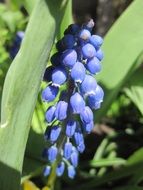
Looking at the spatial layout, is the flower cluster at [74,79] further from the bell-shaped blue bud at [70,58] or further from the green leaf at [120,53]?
the green leaf at [120,53]

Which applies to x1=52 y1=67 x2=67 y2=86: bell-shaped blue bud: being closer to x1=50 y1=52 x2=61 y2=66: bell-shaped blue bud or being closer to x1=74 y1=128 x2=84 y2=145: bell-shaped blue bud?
x1=50 y1=52 x2=61 y2=66: bell-shaped blue bud

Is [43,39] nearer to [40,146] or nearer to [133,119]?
[40,146]

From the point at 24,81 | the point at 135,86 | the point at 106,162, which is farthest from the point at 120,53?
the point at 24,81

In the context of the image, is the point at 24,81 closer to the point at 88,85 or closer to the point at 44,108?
the point at 88,85

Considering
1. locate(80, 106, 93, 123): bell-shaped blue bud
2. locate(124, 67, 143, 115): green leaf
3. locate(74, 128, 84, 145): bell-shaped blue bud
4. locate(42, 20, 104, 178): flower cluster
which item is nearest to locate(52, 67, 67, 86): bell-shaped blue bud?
locate(42, 20, 104, 178): flower cluster

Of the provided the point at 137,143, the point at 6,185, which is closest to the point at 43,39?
the point at 6,185

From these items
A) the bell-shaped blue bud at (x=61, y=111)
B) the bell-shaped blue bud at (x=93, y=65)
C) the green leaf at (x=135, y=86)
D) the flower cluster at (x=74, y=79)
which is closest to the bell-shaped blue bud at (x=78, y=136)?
the flower cluster at (x=74, y=79)
